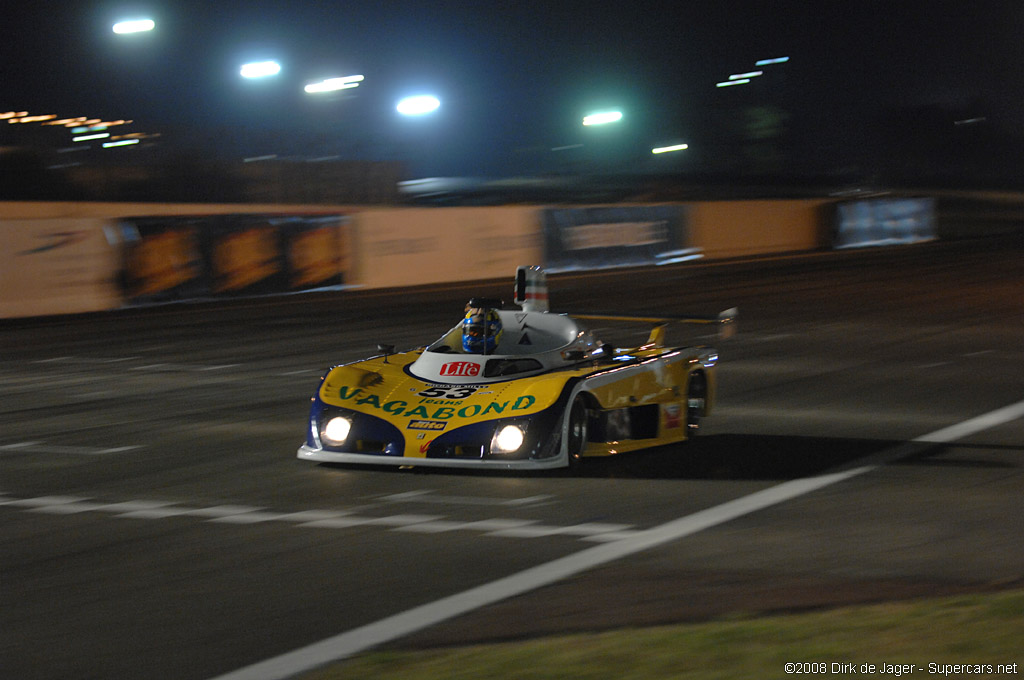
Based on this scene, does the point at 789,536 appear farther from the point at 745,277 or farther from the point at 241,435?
the point at 745,277

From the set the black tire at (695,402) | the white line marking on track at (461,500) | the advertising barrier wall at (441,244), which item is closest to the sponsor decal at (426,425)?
the white line marking on track at (461,500)

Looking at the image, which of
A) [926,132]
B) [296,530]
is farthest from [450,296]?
[926,132]

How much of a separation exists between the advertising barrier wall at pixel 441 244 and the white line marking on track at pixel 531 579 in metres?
23.4

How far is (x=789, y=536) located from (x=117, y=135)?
1285 inches

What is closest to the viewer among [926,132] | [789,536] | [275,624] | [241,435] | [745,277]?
[275,624]

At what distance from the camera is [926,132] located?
5896 inches

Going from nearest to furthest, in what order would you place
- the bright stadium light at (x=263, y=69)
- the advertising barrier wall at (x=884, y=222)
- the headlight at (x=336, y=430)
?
the headlight at (x=336, y=430)
the bright stadium light at (x=263, y=69)
the advertising barrier wall at (x=884, y=222)

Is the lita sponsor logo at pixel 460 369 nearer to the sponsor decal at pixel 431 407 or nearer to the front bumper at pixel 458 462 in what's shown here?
the sponsor decal at pixel 431 407

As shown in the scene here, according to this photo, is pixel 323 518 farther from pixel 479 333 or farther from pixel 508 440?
pixel 479 333

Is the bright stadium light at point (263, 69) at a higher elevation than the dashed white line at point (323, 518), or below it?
higher

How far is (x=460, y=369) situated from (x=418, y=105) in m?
42.1

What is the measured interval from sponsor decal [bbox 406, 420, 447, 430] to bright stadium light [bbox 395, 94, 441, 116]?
139 feet

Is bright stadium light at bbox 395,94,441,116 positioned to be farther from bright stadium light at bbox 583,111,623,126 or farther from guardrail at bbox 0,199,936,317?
bright stadium light at bbox 583,111,623,126

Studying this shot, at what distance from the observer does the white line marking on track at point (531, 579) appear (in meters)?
5.22
